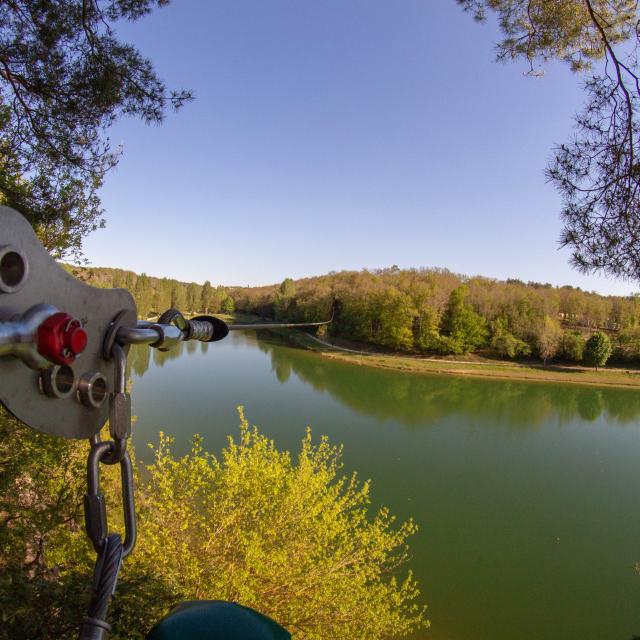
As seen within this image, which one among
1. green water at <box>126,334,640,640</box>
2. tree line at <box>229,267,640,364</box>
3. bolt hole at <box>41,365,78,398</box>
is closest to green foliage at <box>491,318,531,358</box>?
tree line at <box>229,267,640,364</box>

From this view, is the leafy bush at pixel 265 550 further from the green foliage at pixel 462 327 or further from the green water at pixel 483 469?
the green foliage at pixel 462 327

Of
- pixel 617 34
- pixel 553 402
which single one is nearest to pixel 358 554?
pixel 617 34

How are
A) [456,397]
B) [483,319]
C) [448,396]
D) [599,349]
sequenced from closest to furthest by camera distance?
[456,397] → [448,396] → [599,349] → [483,319]

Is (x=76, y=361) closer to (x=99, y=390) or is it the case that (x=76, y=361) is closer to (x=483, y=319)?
(x=99, y=390)

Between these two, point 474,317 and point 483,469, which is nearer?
point 483,469

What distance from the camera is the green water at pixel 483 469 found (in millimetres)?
7875

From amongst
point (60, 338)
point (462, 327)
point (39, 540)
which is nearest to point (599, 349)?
point (462, 327)

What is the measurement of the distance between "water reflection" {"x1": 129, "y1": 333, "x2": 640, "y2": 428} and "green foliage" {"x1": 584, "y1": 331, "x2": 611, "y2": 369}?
4610 millimetres

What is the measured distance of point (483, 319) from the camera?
40.8m

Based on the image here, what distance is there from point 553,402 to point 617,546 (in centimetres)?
1799

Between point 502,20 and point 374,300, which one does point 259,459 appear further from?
point 374,300

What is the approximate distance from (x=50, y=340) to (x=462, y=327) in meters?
41.9

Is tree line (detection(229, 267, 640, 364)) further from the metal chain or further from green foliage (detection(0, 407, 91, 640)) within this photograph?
the metal chain

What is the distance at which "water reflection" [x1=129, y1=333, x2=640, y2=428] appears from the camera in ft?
72.1
